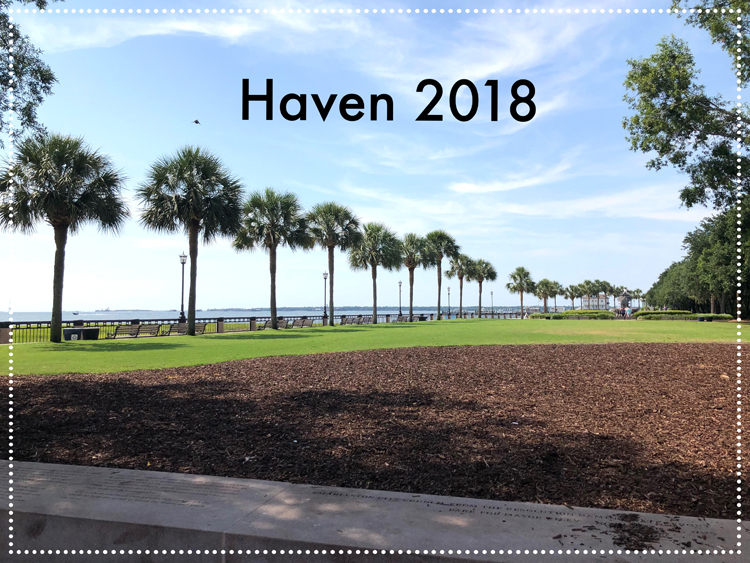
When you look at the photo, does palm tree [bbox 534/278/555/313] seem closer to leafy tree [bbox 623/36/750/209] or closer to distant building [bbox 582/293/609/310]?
distant building [bbox 582/293/609/310]

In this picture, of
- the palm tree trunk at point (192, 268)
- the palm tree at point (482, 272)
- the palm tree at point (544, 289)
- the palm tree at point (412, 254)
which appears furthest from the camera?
the palm tree at point (544, 289)

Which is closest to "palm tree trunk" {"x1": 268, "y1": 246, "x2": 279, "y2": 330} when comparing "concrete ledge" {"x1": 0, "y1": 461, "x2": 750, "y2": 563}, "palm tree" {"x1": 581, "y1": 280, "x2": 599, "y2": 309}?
"concrete ledge" {"x1": 0, "y1": 461, "x2": 750, "y2": 563}

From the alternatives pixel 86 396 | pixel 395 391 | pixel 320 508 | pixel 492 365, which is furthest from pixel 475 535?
pixel 492 365

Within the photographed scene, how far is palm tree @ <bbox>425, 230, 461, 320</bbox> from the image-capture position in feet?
206

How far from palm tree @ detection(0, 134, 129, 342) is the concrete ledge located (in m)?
20.4

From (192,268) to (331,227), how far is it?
16.5 metres

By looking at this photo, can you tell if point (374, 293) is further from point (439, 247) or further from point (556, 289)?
point (556, 289)

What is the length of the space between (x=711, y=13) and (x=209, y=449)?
743 inches

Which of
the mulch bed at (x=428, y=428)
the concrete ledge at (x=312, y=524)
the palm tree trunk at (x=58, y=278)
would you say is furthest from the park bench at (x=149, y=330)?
the concrete ledge at (x=312, y=524)

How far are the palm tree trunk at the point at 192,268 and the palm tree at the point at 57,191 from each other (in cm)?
587

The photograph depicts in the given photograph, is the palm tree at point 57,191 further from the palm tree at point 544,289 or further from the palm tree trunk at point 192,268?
the palm tree at point 544,289

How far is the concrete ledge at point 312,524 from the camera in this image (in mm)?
3029

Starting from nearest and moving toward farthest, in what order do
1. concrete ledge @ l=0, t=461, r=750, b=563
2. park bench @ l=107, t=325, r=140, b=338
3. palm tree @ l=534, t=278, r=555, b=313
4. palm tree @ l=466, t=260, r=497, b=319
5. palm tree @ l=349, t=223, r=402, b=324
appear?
concrete ledge @ l=0, t=461, r=750, b=563, park bench @ l=107, t=325, r=140, b=338, palm tree @ l=349, t=223, r=402, b=324, palm tree @ l=466, t=260, r=497, b=319, palm tree @ l=534, t=278, r=555, b=313

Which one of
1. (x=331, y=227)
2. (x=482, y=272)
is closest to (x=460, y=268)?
(x=482, y=272)
